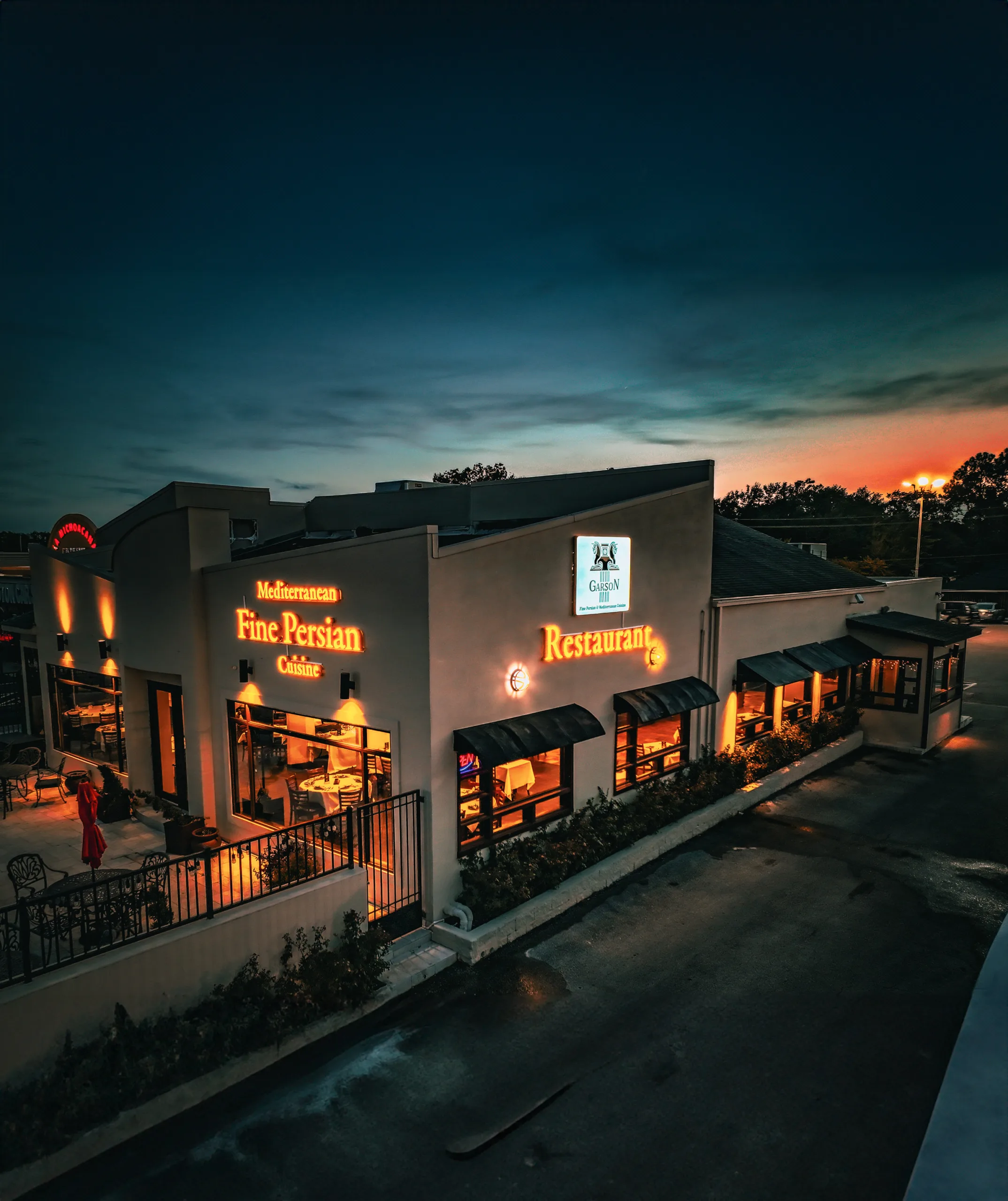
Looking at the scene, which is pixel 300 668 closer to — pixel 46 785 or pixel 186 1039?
pixel 186 1039

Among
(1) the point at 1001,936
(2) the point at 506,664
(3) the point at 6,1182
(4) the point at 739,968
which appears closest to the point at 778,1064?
(4) the point at 739,968

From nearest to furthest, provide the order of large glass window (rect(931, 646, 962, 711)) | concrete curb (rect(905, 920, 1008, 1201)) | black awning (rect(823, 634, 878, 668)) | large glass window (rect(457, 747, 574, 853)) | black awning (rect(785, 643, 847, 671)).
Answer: concrete curb (rect(905, 920, 1008, 1201)) → large glass window (rect(457, 747, 574, 853)) → black awning (rect(785, 643, 847, 671)) → black awning (rect(823, 634, 878, 668)) → large glass window (rect(931, 646, 962, 711))

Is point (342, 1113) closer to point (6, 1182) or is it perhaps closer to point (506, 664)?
point (6, 1182)

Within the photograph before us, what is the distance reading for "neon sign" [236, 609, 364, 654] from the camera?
995 centimetres

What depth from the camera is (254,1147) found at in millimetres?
5797

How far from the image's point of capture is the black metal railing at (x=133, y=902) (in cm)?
634

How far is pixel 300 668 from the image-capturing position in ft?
35.1

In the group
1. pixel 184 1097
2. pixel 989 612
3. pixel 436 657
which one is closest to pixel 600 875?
pixel 436 657

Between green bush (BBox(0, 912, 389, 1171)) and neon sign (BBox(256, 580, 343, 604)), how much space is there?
176 inches

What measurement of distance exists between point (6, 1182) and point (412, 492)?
14.2m

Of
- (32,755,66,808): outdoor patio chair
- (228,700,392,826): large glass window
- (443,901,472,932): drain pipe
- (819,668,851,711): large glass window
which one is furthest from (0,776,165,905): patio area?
(819,668,851,711): large glass window

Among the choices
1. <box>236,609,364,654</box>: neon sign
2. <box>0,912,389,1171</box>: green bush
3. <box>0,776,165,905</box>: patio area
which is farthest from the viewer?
<box>0,776,165,905</box>: patio area

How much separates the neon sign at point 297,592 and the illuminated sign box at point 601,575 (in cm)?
382

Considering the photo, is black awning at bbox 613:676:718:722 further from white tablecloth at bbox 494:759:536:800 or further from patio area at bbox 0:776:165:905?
patio area at bbox 0:776:165:905
